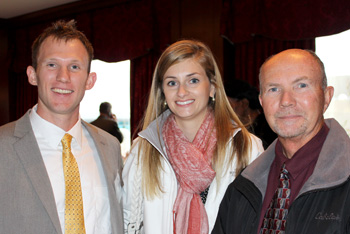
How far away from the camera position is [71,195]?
182 centimetres

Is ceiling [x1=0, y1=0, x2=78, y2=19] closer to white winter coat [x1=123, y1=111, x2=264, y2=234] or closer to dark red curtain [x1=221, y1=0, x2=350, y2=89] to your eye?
dark red curtain [x1=221, y1=0, x2=350, y2=89]

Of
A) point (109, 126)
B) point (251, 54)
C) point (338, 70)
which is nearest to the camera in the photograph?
point (338, 70)

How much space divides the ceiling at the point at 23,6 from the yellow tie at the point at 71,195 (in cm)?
483

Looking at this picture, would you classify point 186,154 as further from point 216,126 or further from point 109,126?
point 109,126

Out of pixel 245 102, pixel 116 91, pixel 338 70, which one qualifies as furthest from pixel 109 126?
pixel 338 70

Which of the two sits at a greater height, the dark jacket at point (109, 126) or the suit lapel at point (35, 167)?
the dark jacket at point (109, 126)

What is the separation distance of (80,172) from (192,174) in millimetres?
553

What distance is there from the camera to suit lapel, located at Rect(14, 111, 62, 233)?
1.70 m

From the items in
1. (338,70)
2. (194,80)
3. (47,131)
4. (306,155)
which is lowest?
(306,155)

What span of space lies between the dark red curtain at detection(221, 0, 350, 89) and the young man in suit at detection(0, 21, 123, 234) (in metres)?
2.44

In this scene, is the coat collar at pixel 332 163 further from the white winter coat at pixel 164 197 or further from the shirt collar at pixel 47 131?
the shirt collar at pixel 47 131

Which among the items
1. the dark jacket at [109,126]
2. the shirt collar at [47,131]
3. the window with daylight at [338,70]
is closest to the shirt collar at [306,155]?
the shirt collar at [47,131]

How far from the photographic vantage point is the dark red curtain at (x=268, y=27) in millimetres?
4031

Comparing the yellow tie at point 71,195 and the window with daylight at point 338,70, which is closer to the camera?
the yellow tie at point 71,195
